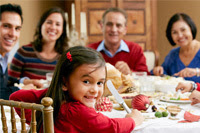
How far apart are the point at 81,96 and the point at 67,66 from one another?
0.12 m

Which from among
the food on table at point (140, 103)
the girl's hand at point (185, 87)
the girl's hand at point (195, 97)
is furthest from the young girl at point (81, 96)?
the girl's hand at point (185, 87)

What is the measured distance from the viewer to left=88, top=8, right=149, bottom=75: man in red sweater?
8.84ft

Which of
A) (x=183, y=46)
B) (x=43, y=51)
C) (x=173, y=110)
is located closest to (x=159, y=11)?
(x=183, y=46)

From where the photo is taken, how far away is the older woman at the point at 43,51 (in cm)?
247

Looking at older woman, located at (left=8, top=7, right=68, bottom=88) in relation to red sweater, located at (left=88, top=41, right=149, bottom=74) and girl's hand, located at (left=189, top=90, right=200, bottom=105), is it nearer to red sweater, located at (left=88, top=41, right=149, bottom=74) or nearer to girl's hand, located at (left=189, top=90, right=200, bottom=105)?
red sweater, located at (left=88, top=41, right=149, bottom=74)

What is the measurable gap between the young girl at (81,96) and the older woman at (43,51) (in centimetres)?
155

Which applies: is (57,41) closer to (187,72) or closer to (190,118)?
(187,72)

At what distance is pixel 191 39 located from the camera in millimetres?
2762

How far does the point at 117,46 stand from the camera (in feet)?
9.16

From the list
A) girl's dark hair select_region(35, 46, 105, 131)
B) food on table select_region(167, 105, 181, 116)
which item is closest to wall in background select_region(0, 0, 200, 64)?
girl's dark hair select_region(35, 46, 105, 131)

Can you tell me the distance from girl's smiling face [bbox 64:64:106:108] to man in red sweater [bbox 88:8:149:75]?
5.80ft

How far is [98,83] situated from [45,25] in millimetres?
1748

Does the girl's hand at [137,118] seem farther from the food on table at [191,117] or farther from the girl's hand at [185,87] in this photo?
the girl's hand at [185,87]

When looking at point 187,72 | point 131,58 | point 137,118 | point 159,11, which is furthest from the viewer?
point 159,11
